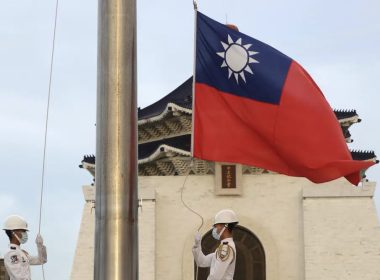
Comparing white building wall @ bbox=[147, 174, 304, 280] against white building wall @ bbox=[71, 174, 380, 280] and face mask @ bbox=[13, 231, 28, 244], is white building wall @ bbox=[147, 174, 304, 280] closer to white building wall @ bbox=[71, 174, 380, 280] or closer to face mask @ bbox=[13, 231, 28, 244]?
white building wall @ bbox=[71, 174, 380, 280]

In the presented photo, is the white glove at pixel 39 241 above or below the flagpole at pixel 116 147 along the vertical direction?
below

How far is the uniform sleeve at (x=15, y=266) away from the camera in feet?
23.5

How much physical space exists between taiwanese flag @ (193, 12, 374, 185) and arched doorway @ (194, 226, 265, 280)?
1385cm

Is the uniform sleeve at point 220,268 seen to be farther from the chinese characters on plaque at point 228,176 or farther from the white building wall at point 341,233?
the chinese characters on plaque at point 228,176

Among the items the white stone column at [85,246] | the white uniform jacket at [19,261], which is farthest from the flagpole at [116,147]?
the white stone column at [85,246]

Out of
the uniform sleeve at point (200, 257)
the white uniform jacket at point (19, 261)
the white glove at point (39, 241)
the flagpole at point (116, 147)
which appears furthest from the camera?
the uniform sleeve at point (200, 257)

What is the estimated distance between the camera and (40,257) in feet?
23.4

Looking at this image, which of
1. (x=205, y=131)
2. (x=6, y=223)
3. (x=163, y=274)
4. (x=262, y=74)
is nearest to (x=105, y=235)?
(x=6, y=223)

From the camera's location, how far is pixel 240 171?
930 inches

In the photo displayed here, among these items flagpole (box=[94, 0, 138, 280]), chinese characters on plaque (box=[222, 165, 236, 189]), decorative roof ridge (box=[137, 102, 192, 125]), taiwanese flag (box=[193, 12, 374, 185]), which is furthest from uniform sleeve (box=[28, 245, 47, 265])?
decorative roof ridge (box=[137, 102, 192, 125])

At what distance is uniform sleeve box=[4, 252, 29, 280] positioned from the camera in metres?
7.15

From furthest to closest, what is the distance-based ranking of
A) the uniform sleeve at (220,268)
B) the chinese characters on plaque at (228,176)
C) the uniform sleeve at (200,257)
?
the chinese characters on plaque at (228,176), the uniform sleeve at (200,257), the uniform sleeve at (220,268)

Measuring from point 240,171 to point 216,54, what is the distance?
49.3 ft

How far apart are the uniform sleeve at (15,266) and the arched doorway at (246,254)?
51.1ft
